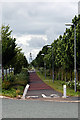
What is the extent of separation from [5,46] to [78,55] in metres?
7.87

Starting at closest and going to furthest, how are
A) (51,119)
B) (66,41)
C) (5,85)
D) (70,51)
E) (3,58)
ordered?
(51,119), (5,85), (3,58), (70,51), (66,41)

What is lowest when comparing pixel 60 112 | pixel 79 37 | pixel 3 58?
pixel 60 112

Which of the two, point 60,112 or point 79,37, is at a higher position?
point 79,37

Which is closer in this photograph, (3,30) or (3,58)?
(3,58)

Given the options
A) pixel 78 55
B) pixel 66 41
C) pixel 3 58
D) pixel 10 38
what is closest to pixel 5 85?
pixel 3 58

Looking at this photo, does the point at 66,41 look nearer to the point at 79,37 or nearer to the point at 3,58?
the point at 79,37

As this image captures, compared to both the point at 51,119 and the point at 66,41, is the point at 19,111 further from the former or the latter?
the point at 66,41

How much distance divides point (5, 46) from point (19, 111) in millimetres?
14293

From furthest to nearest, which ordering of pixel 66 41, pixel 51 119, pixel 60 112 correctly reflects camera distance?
pixel 66 41 < pixel 60 112 < pixel 51 119

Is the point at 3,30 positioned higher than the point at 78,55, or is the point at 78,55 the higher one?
the point at 3,30

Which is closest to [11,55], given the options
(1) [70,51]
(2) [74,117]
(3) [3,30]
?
(3) [3,30]

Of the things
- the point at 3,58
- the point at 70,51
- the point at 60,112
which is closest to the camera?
the point at 60,112

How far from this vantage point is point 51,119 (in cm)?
935

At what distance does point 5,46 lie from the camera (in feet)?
80.6
